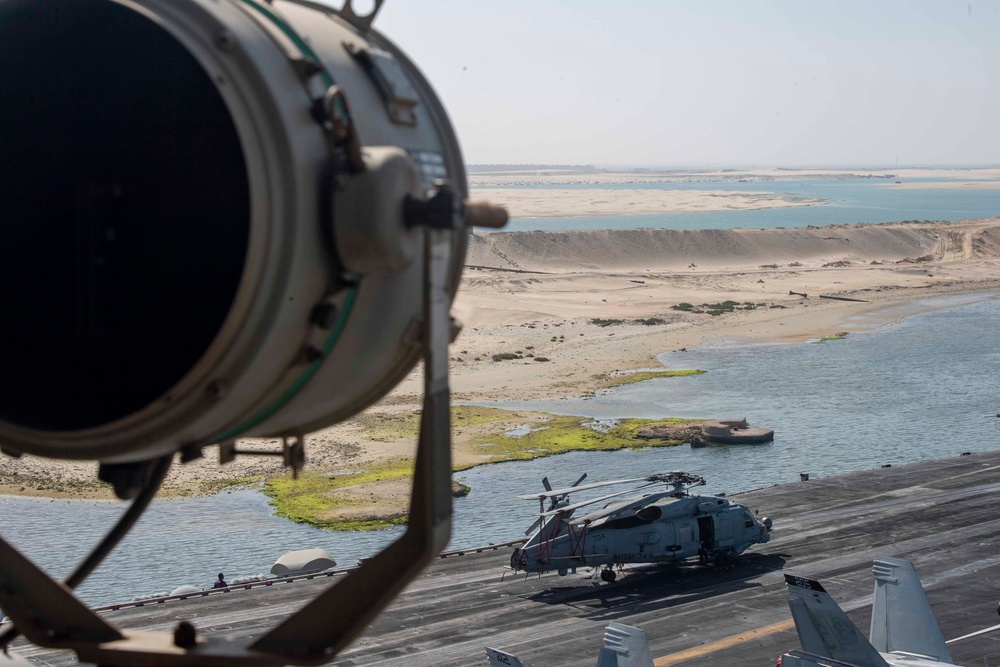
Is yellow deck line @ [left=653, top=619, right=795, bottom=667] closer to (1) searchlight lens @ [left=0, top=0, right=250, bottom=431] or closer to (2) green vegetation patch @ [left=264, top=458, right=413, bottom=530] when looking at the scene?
(2) green vegetation patch @ [left=264, top=458, right=413, bottom=530]

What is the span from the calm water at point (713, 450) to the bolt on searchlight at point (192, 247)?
31.8m

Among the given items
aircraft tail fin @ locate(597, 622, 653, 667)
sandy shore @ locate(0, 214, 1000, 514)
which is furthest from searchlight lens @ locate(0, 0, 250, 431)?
aircraft tail fin @ locate(597, 622, 653, 667)

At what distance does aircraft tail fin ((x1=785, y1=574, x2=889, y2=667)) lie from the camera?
21.9 meters

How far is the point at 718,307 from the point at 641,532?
209 feet

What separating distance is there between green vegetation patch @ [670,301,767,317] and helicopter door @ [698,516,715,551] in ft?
191

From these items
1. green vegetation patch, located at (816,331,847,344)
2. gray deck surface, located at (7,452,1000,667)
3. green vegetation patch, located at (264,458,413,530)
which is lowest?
gray deck surface, located at (7,452,1000,667)

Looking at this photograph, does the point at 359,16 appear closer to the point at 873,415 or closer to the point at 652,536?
the point at 652,536

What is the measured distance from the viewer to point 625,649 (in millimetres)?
21656

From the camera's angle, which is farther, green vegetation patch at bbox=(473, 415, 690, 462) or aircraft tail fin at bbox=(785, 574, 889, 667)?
green vegetation patch at bbox=(473, 415, 690, 462)

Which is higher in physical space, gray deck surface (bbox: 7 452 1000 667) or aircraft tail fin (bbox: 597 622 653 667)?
aircraft tail fin (bbox: 597 622 653 667)

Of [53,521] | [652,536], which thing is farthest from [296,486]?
[652,536]

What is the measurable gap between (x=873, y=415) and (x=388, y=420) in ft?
83.0

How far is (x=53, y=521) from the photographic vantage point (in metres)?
40.3

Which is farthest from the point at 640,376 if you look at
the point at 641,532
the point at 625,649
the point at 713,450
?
the point at 625,649
